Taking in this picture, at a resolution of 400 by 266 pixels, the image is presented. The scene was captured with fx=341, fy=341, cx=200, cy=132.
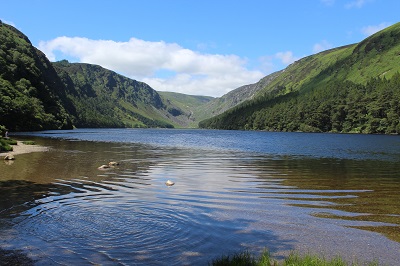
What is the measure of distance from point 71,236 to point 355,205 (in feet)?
54.6

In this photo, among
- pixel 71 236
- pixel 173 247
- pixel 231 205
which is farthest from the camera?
pixel 231 205

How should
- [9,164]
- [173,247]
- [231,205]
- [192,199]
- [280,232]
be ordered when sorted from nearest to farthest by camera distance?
1. [173,247]
2. [280,232]
3. [231,205]
4. [192,199]
5. [9,164]

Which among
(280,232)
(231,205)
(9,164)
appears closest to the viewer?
(280,232)

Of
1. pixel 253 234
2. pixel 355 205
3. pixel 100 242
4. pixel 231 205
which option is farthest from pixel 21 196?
pixel 355 205

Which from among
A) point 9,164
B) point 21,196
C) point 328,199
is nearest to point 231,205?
point 328,199

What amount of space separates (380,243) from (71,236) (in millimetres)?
12778

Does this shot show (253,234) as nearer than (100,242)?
No

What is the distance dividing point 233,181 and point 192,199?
8.89 meters

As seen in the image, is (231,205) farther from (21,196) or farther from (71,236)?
(21,196)

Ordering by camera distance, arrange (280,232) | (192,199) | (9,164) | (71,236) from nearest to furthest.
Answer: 1. (71,236)
2. (280,232)
3. (192,199)
4. (9,164)

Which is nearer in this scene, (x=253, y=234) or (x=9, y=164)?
(x=253, y=234)

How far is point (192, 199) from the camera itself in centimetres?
2239

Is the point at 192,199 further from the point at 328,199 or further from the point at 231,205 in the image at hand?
the point at 328,199

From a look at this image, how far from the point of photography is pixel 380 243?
13953mm
